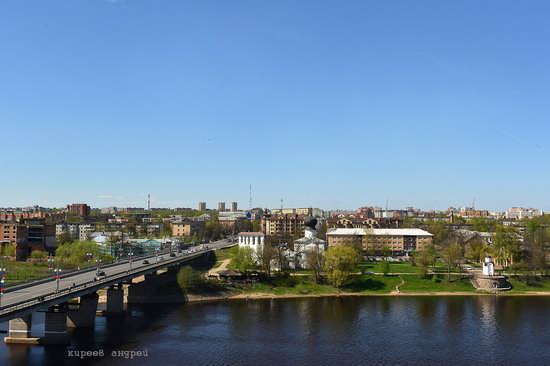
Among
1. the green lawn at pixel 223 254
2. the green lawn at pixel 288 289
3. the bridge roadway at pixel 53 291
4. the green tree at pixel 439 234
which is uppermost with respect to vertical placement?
the green tree at pixel 439 234

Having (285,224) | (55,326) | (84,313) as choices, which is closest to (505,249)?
(84,313)

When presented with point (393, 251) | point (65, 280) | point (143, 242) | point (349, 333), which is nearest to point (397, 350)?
point (349, 333)

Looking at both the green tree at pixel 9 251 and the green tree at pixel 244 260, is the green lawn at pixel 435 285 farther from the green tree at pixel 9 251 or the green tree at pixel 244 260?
the green tree at pixel 9 251

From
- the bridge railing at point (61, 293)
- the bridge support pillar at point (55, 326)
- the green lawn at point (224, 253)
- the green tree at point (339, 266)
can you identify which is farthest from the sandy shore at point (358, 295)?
the bridge support pillar at point (55, 326)

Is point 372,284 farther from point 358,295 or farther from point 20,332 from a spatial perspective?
point 20,332

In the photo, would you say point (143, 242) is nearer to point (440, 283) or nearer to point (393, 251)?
point (393, 251)
